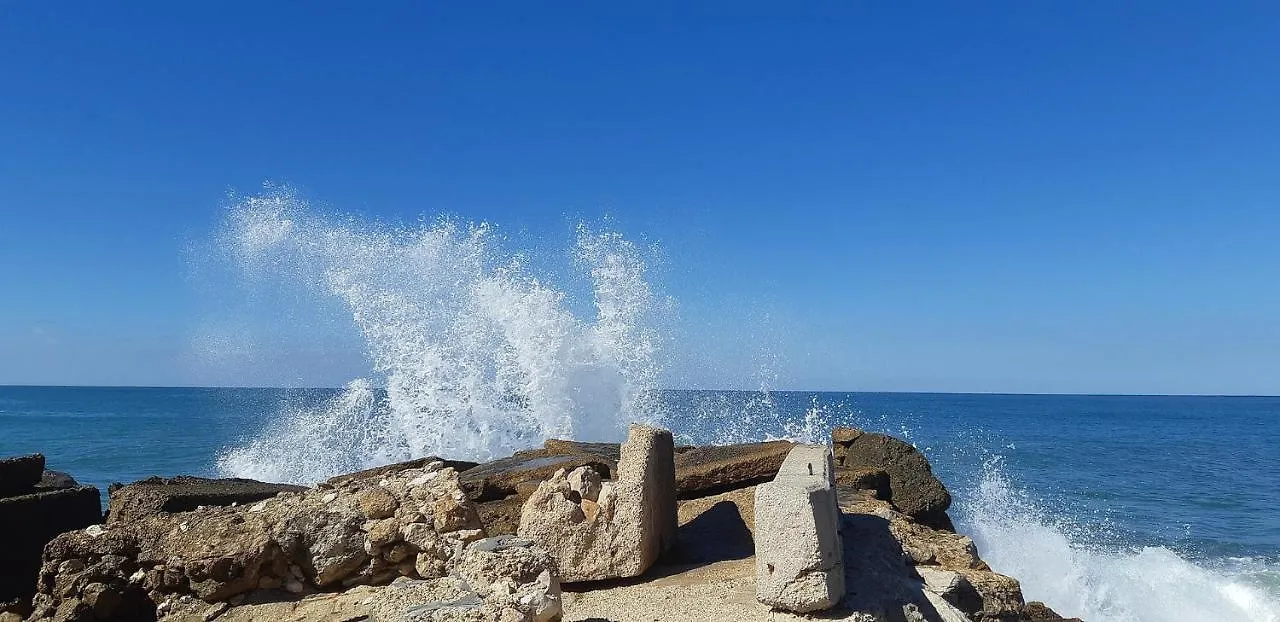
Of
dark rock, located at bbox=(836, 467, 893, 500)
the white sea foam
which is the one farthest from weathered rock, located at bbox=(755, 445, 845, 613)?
the white sea foam

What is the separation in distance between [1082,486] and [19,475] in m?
28.1

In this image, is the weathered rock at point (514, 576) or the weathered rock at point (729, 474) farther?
the weathered rock at point (729, 474)

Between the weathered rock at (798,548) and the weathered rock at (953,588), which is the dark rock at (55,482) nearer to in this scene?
the weathered rock at (798,548)

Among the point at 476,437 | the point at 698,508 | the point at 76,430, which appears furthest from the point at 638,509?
the point at 76,430

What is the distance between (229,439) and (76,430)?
10857 mm

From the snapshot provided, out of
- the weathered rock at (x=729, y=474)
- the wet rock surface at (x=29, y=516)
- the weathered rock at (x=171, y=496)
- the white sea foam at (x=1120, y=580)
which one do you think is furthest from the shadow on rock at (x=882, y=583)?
the white sea foam at (x=1120, y=580)

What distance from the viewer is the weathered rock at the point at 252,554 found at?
588 centimetres

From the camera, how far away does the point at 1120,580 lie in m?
13.9

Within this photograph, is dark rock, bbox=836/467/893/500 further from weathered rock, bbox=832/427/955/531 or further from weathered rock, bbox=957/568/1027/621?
weathered rock, bbox=957/568/1027/621

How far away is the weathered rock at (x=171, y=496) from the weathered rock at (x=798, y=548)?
5174 mm

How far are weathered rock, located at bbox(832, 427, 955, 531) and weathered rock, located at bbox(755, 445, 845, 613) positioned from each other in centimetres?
454

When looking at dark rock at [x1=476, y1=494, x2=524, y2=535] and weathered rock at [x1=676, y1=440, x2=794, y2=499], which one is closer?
dark rock at [x1=476, y1=494, x2=524, y2=535]

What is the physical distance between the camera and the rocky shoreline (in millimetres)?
4555

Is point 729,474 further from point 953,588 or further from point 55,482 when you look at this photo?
point 55,482
